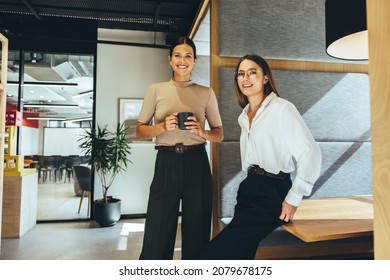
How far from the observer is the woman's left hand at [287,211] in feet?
2.85

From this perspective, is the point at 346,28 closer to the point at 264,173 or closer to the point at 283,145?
the point at 283,145

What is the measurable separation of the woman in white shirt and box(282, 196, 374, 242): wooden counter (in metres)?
0.08

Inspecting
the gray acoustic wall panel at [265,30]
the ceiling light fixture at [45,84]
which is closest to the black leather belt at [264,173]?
the gray acoustic wall panel at [265,30]

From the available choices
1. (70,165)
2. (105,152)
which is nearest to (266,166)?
(105,152)

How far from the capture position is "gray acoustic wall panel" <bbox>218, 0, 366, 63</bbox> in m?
1.43

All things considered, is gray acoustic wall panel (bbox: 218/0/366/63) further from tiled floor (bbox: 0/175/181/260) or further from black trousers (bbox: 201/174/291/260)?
tiled floor (bbox: 0/175/181/260)

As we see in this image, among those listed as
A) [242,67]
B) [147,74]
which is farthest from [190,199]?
[147,74]

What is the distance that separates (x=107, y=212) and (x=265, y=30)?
89.6 inches

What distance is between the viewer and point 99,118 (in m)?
3.12

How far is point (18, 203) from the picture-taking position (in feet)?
8.05

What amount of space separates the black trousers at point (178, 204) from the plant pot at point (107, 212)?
165cm

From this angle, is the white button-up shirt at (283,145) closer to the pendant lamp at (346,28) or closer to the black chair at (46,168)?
the pendant lamp at (346,28)

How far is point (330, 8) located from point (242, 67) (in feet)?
1.53
